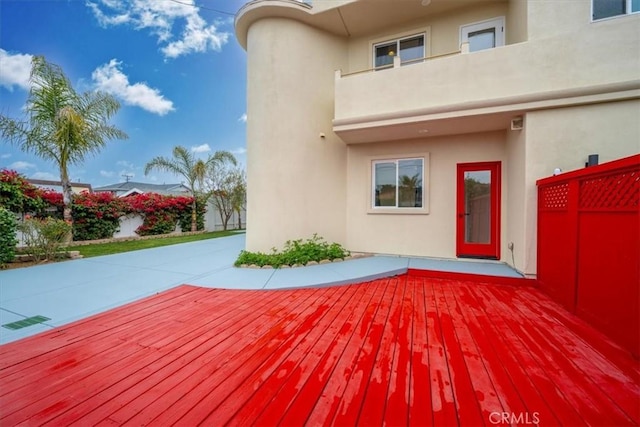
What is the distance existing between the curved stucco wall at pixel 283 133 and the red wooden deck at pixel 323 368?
10.2 ft

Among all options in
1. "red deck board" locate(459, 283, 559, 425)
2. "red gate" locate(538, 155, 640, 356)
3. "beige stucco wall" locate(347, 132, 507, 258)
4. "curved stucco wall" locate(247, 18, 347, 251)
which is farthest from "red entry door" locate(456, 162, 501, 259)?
"curved stucco wall" locate(247, 18, 347, 251)

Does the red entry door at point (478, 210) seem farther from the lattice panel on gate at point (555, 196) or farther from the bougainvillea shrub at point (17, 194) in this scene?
the bougainvillea shrub at point (17, 194)

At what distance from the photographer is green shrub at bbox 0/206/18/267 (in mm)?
6503

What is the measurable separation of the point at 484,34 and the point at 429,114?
10.1 ft

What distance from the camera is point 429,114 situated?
5.65m

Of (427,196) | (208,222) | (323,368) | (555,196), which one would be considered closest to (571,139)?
(555,196)

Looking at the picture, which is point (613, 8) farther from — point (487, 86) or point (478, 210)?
point (478, 210)

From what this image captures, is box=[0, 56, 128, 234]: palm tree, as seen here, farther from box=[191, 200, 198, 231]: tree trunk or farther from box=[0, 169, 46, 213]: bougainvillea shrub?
box=[191, 200, 198, 231]: tree trunk

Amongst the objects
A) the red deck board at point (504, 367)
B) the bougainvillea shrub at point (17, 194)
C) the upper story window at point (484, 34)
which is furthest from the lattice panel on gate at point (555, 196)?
the bougainvillea shrub at point (17, 194)

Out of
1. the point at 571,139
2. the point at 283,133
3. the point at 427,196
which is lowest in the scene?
the point at 427,196

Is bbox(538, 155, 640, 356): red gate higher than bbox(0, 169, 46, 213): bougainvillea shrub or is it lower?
lower

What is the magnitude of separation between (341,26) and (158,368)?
8.51 metres

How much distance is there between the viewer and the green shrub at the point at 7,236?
21.3ft

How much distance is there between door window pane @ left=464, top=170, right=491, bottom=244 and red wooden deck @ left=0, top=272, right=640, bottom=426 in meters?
2.70
